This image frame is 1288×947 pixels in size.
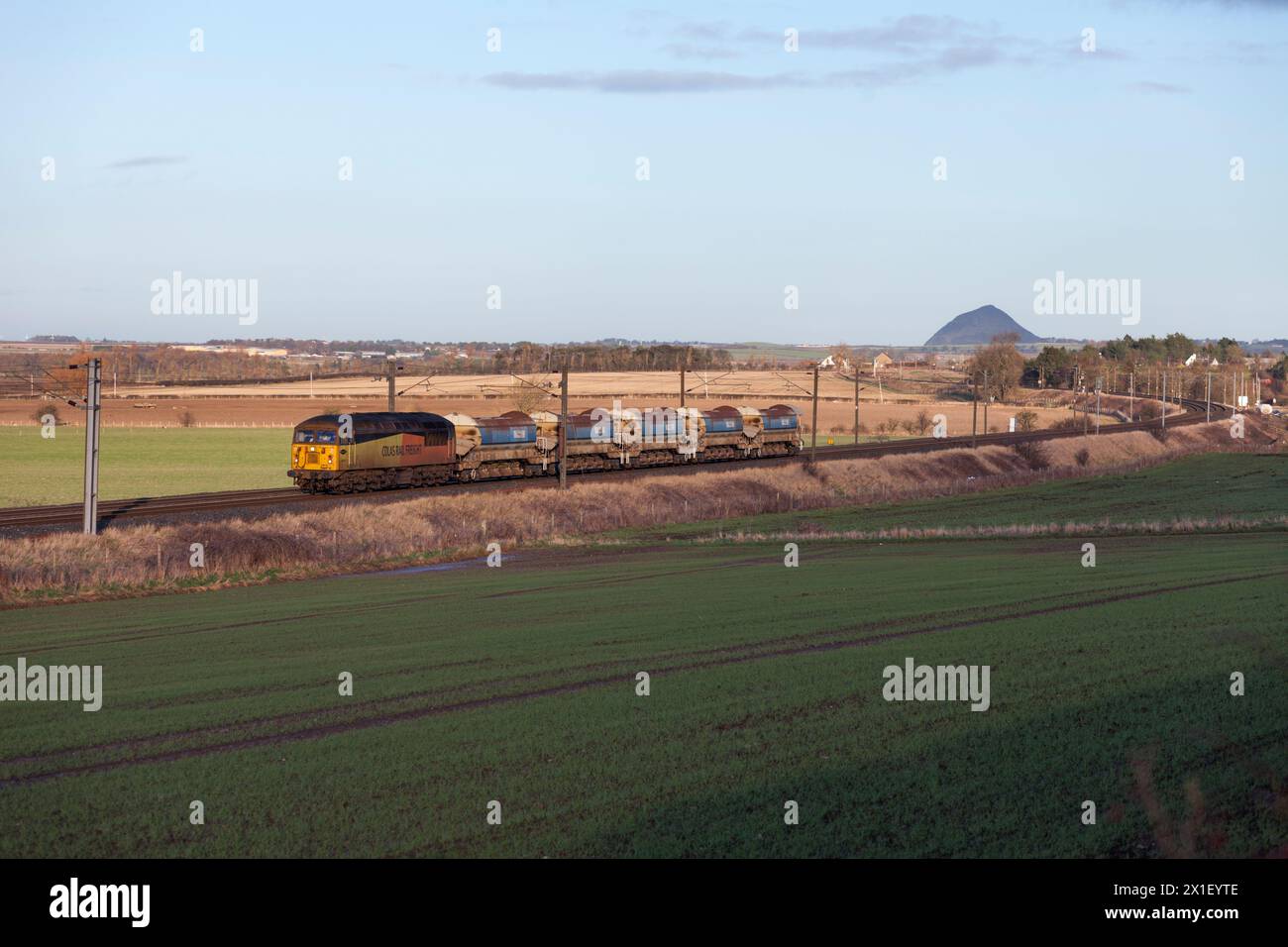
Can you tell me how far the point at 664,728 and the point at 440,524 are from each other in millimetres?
35157

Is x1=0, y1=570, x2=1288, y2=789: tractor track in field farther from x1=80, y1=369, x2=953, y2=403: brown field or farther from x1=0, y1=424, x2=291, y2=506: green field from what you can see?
x1=80, y1=369, x2=953, y2=403: brown field

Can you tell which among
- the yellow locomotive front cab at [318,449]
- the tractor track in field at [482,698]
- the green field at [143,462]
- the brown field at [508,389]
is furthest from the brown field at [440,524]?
the brown field at [508,389]

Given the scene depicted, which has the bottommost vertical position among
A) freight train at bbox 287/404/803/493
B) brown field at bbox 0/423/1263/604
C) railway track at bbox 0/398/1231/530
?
brown field at bbox 0/423/1263/604

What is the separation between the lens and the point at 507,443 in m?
70.8

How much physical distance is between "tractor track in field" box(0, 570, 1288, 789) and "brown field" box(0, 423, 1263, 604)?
18320 millimetres

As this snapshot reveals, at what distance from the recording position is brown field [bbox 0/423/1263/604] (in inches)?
1451

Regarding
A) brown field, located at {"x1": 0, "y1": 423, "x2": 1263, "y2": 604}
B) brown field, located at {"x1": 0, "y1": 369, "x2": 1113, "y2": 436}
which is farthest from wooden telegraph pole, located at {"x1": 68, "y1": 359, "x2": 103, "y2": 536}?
brown field, located at {"x1": 0, "y1": 369, "x2": 1113, "y2": 436}

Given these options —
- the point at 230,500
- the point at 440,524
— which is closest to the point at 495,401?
the point at 230,500

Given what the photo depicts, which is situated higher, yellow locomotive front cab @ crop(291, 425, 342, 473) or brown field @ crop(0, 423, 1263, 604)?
yellow locomotive front cab @ crop(291, 425, 342, 473)

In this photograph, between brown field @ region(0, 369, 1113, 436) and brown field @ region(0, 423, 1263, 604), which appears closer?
brown field @ region(0, 423, 1263, 604)

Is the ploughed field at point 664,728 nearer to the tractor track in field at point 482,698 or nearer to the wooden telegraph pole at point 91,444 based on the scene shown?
the tractor track in field at point 482,698

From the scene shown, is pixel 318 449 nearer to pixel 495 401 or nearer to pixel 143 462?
pixel 143 462

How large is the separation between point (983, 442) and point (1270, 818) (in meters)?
92.8
